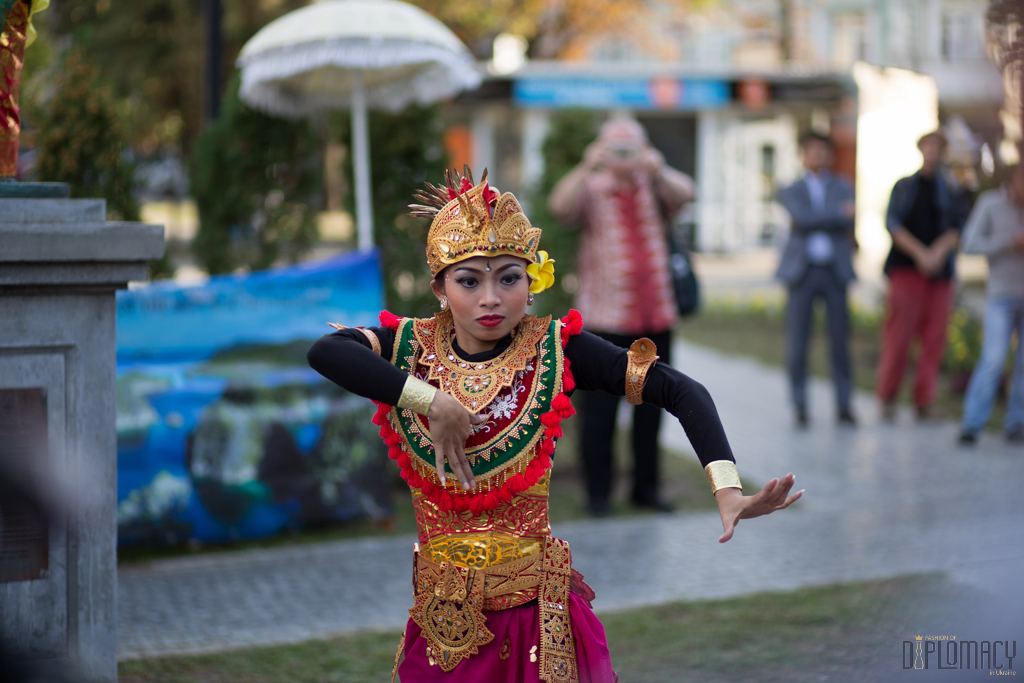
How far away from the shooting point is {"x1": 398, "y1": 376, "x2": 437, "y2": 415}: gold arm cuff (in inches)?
101

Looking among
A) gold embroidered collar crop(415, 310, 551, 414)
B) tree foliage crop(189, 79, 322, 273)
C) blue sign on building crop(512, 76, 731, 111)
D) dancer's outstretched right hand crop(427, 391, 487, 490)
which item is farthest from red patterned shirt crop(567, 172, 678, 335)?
blue sign on building crop(512, 76, 731, 111)

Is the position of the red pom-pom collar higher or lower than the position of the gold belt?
higher

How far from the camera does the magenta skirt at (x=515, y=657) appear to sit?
8.88 ft

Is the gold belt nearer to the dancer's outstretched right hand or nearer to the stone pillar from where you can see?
the dancer's outstretched right hand

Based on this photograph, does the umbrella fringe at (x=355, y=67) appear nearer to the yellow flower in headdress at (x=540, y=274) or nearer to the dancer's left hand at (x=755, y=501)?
the yellow flower in headdress at (x=540, y=274)

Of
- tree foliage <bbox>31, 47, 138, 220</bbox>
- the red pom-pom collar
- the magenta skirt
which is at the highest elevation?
tree foliage <bbox>31, 47, 138, 220</bbox>

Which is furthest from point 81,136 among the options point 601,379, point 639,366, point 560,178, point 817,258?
point 817,258

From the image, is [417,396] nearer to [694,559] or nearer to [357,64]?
[694,559]

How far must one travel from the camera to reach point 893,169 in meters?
9.91

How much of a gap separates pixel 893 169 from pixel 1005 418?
257 centimetres

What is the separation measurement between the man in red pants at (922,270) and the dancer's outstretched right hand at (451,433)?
7.00 m

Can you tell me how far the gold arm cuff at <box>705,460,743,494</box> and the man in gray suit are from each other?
6.43 m

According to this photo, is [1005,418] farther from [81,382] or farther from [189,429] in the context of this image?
[81,382]

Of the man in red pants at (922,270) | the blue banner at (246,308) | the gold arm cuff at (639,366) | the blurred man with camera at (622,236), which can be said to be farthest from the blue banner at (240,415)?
the man in red pants at (922,270)
